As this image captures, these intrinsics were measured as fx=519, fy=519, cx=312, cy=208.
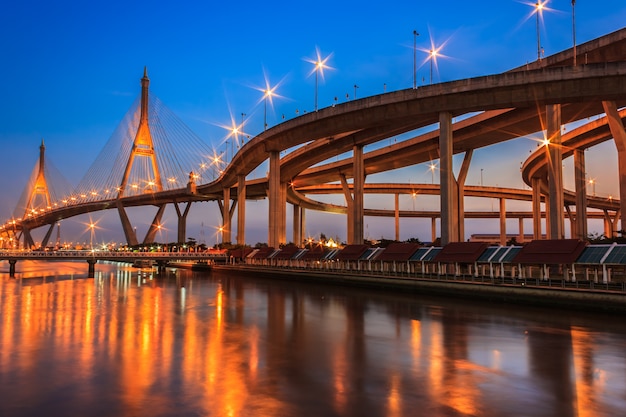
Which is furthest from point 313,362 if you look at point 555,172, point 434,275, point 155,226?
point 155,226

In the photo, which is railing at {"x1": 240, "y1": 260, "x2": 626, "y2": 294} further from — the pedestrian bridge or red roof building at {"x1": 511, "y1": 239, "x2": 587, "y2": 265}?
the pedestrian bridge

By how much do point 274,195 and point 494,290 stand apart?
4153cm

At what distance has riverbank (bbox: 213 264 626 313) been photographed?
78.3 feet

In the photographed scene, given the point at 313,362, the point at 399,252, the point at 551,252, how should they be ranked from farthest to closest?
the point at 399,252 → the point at 551,252 → the point at 313,362

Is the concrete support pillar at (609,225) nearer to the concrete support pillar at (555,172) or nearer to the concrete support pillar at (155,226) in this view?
the concrete support pillar at (555,172)

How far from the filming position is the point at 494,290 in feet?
96.0

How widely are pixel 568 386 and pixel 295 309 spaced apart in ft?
56.7

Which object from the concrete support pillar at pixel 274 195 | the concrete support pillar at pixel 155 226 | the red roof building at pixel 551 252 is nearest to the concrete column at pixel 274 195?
the concrete support pillar at pixel 274 195

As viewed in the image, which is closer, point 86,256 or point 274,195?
point 86,256

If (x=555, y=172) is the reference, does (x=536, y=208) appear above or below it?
below

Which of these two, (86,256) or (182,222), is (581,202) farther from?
(182,222)

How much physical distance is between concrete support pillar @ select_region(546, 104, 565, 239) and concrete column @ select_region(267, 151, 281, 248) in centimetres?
3306

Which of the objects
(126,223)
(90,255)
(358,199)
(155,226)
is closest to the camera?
(358,199)

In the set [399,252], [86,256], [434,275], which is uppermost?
[399,252]
